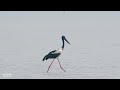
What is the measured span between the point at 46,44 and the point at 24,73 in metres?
2.86

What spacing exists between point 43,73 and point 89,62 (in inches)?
60.4

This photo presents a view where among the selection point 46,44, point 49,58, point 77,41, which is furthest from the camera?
point 77,41

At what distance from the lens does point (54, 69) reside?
32.3ft

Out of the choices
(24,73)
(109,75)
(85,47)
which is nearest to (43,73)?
(24,73)

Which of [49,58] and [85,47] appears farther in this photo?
[85,47]

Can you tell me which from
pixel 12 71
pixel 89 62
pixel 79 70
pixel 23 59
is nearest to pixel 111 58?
pixel 89 62
